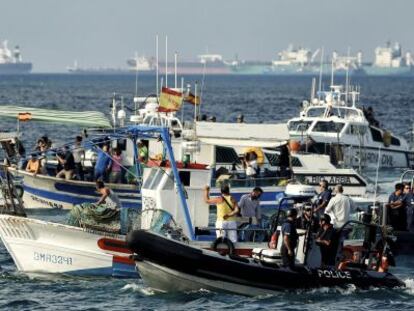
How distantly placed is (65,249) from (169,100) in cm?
883

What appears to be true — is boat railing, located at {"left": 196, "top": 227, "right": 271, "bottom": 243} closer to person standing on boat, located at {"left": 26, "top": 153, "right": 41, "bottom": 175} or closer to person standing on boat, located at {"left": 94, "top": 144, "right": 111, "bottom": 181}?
person standing on boat, located at {"left": 94, "top": 144, "right": 111, "bottom": 181}

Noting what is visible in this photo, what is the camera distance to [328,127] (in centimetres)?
4866

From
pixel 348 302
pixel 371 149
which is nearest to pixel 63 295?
pixel 348 302

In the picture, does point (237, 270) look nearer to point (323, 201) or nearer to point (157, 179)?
point (157, 179)

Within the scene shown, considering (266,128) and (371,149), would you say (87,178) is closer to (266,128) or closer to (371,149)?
(266,128)

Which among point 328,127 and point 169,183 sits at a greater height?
point 169,183

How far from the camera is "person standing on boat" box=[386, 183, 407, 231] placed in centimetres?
3009

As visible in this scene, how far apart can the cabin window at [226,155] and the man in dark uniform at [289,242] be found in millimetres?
14448

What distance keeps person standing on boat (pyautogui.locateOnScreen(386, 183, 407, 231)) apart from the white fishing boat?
15.6 m

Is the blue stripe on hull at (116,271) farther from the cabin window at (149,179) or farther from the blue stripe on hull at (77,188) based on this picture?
the blue stripe on hull at (77,188)

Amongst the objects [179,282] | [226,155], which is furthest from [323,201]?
[226,155]

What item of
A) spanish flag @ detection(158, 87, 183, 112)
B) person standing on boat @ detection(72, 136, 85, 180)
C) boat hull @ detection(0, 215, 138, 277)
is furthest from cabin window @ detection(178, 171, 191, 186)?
person standing on boat @ detection(72, 136, 85, 180)

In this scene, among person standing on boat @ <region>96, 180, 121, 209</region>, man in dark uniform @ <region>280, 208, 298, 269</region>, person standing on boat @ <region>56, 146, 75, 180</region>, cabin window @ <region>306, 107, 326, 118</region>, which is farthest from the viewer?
cabin window @ <region>306, 107, 326, 118</region>

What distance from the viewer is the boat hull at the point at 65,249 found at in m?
26.2
